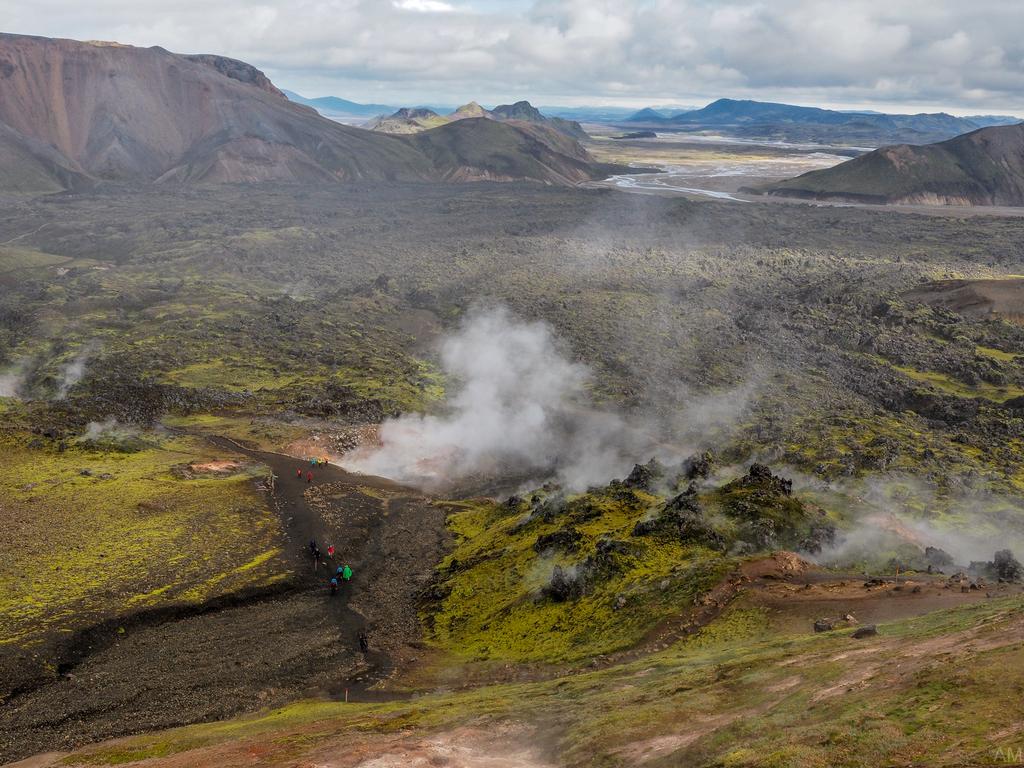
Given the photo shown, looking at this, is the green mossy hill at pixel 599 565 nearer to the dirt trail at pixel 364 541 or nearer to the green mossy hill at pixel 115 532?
the dirt trail at pixel 364 541

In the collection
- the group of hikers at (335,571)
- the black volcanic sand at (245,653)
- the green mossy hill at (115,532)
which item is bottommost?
the black volcanic sand at (245,653)

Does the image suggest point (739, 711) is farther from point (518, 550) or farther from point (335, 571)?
point (335, 571)

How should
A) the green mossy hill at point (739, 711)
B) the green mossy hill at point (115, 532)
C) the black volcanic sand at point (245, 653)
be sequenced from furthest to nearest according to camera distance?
1. the green mossy hill at point (115, 532)
2. the black volcanic sand at point (245, 653)
3. the green mossy hill at point (739, 711)

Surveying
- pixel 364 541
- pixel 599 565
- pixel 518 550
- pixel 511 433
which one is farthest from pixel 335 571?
pixel 511 433

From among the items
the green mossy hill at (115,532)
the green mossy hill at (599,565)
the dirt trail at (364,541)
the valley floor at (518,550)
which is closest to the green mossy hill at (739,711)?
the valley floor at (518,550)

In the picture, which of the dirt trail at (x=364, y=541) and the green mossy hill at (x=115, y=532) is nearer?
the green mossy hill at (x=115, y=532)

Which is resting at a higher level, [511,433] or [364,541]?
[511,433]
